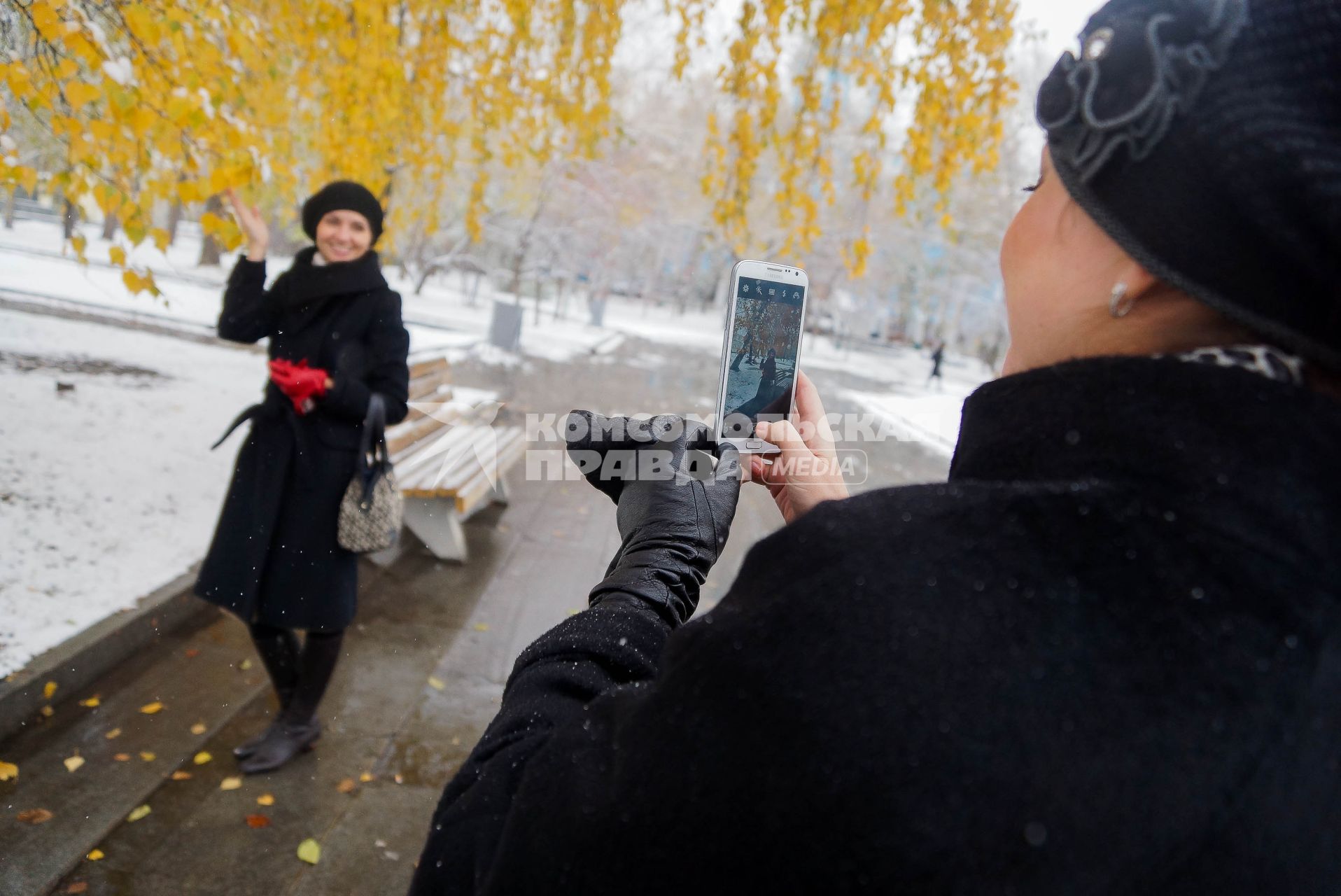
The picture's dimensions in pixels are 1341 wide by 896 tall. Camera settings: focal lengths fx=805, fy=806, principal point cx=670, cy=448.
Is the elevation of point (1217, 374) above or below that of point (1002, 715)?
above

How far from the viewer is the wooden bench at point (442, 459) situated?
4.52 metres

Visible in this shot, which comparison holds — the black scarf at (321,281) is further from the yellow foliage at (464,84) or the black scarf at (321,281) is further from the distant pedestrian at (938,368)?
the distant pedestrian at (938,368)

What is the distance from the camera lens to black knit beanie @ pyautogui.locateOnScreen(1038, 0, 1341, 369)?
590mm

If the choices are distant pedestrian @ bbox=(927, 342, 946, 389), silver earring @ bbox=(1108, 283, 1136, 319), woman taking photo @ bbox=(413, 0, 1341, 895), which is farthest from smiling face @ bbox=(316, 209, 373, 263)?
distant pedestrian @ bbox=(927, 342, 946, 389)

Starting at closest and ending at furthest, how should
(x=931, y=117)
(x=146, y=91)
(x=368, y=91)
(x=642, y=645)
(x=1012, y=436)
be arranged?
(x=1012, y=436) < (x=642, y=645) < (x=146, y=91) < (x=368, y=91) < (x=931, y=117)

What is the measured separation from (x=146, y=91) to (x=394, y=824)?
298cm

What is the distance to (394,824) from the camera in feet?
9.03

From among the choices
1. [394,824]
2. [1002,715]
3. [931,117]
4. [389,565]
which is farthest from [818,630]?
[931,117]

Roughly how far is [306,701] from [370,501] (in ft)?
2.65

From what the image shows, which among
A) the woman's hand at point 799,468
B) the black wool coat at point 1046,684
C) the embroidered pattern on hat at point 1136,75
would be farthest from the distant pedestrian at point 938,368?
the black wool coat at point 1046,684

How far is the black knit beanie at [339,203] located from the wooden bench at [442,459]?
5.31 feet

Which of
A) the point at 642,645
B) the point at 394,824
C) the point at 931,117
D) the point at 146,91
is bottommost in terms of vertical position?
the point at 394,824

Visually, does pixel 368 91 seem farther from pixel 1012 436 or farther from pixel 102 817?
pixel 1012 436

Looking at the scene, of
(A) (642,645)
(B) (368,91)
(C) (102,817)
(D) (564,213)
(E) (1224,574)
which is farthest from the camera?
(D) (564,213)
